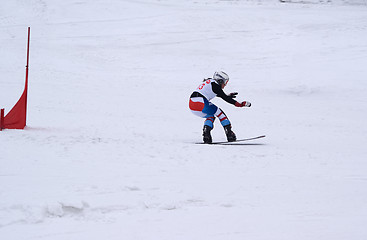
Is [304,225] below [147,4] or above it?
below

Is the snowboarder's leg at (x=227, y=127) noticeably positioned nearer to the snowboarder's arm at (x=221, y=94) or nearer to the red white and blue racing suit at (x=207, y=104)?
the red white and blue racing suit at (x=207, y=104)

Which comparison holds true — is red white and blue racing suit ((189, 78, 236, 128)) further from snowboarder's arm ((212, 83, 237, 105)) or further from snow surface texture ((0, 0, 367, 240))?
snow surface texture ((0, 0, 367, 240))

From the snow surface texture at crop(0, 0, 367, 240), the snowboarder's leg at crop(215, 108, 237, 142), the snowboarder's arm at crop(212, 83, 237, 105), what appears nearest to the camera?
the snow surface texture at crop(0, 0, 367, 240)

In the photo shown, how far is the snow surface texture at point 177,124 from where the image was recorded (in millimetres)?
4559

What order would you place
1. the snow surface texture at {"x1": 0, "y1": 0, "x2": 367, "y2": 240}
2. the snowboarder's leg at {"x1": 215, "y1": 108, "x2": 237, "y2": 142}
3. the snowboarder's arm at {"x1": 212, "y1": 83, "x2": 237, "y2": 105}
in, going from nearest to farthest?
the snow surface texture at {"x1": 0, "y1": 0, "x2": 367, "y2": 240} < the snowboarder's arm at {"x1": 212, "y1": 83, "x2": 237, "y2": 105} < the snowboarder's leg at {"x1": 215, "y1": 108, "x2": 237, "y2": 142}

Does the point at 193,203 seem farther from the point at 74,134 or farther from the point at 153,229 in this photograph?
the point at 74,134

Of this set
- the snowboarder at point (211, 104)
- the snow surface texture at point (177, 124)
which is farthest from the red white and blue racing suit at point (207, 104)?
the snow surface texture at point (177, 124)

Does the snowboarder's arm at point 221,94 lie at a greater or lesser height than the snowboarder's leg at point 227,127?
greater

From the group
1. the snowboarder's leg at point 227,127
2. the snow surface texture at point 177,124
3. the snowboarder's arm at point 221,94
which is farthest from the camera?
the snowboarder's leg at point 227,127

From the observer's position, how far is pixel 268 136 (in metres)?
9.68

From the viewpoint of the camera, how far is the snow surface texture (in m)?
4.56

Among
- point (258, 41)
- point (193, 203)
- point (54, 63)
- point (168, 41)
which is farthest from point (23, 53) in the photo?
point (193, 203)

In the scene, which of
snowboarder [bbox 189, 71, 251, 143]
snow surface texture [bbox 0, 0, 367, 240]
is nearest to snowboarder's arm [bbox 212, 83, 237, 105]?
snowboarder [bbox 189, 71, 251, 143]

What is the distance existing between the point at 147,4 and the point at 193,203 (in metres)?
24.1
